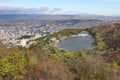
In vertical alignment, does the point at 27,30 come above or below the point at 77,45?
below

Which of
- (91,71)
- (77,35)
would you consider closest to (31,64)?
(91,71)

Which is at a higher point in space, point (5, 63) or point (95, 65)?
point (5, 63)

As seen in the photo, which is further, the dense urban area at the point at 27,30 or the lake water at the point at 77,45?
the dense urban area at the point at 27,30

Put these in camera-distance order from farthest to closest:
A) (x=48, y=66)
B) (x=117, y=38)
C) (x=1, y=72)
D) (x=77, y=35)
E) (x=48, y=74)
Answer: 1. (x=77, y=35)
2. (x=117, y=38)
3. (x=48, y=66)
4. (x=48, y=74)
5. (x=1, y=72)

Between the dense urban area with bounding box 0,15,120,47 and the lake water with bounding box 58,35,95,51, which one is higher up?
the lake water with bounding box 58,35,95,51

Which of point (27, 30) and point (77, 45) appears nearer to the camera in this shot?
point (77, 45)

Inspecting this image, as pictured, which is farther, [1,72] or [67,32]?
[67,32]

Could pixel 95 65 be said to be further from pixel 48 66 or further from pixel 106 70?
pixel 48 66

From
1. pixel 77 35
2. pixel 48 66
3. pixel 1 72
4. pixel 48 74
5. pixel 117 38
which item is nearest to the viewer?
pixel 1 72

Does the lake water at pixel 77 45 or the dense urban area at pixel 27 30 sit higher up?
the lake water at pixel 77 45

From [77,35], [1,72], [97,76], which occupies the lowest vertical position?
[77,35]

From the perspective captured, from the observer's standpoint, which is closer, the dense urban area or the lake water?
the lake water
